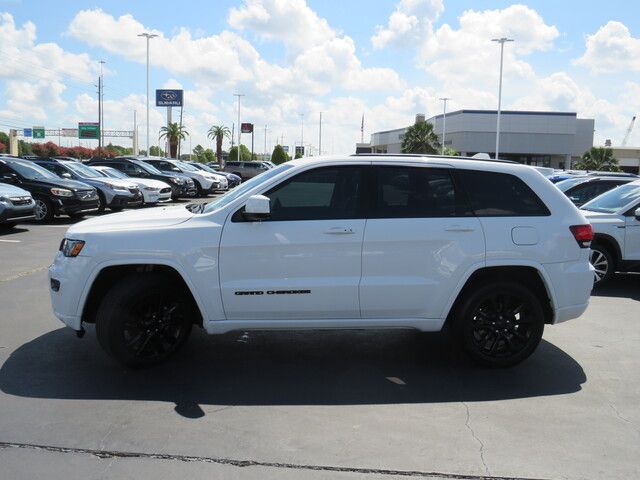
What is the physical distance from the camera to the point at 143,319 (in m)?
5.06

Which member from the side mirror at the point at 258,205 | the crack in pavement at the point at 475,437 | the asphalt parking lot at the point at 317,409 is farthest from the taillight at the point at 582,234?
the side mirror at the point at 258,205

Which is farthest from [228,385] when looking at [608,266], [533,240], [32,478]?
[608,266]

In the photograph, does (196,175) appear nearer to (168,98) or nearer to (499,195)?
(499,195)

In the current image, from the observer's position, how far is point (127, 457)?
3.64 metres

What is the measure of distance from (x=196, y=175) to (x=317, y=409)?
78.1 feet

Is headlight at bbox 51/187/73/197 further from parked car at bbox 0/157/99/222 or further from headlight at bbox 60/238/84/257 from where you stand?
headlight at bbox 60/238/84/257

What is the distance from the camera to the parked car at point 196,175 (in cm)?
2712

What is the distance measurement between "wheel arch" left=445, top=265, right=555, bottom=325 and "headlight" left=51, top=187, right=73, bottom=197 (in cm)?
1276

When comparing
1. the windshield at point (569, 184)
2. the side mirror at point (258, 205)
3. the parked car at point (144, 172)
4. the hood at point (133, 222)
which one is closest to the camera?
the side mirror at point (258, 205)

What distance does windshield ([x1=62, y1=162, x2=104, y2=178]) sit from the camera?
18656 mm

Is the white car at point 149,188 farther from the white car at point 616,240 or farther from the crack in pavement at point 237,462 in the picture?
the crack in pavement at point 237,462

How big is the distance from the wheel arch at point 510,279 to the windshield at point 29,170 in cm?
1358

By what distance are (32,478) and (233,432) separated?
3.94ft

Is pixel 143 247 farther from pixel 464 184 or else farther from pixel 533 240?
pixel 533 240
